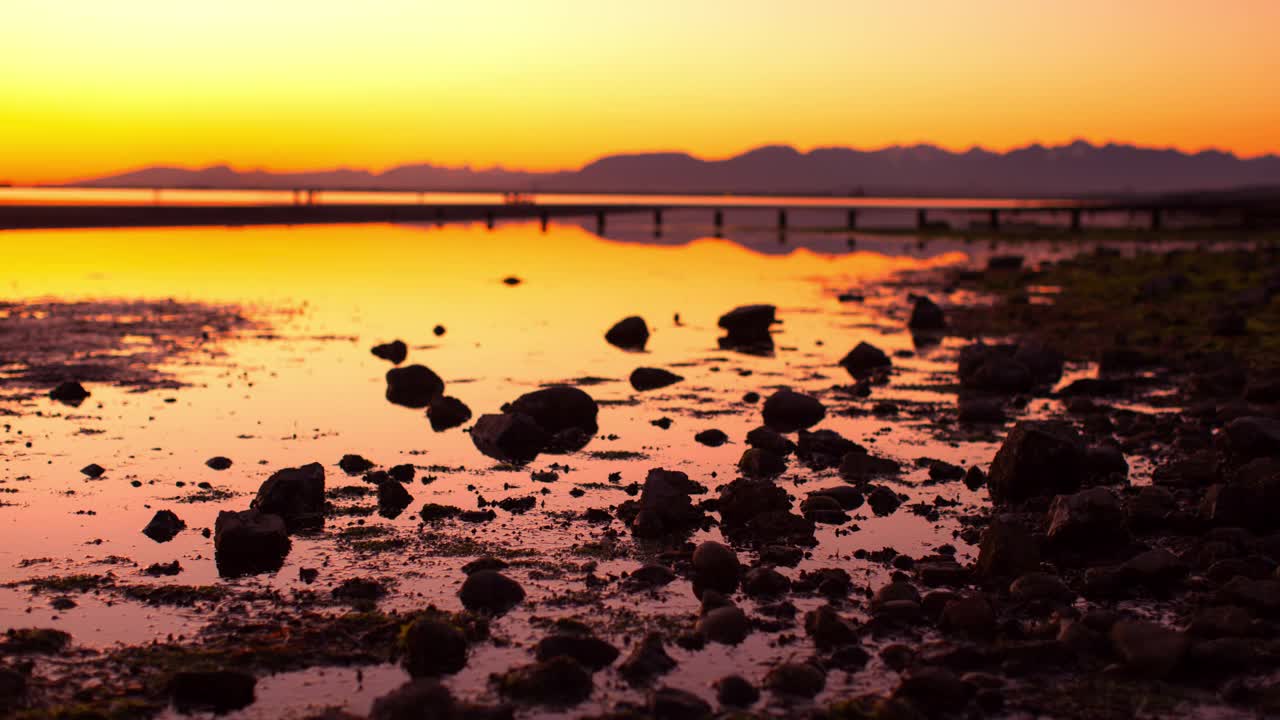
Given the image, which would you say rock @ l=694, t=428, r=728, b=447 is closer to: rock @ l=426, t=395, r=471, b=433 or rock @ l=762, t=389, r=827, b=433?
rock @ l=762, t=389, r=827, b=433

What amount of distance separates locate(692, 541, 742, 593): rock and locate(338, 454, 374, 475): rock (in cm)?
521

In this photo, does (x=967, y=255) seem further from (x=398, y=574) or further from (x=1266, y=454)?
(x=398, y=574)

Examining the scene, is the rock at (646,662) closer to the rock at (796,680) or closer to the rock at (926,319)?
the rock at (796,680)

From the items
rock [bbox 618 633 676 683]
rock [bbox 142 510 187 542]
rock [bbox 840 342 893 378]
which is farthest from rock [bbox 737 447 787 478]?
rock [bbox 840 342 893 378]

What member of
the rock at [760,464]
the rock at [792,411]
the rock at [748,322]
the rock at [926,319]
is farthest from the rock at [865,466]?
the rock at [926,319]

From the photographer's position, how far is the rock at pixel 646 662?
8055 millimetres

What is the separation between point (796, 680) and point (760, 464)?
6.17m

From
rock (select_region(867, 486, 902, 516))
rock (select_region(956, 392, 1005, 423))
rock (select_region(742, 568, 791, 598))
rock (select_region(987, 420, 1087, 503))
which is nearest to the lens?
rock (select_region(742, 568, 791, 598))

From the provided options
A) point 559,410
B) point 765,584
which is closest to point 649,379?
point 559,410

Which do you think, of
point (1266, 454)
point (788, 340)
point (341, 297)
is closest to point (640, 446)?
point (1266, 454)

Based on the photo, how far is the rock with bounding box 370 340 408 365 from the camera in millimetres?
22875

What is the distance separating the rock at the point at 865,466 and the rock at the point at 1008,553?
3747 mm

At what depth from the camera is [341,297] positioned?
3519 centimetres

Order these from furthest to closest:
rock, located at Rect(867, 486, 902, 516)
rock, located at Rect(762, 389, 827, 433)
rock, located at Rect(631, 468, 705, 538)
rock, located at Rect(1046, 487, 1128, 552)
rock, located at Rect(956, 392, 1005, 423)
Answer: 1. rock, located at Rect(956, 392, 1005, 423)
2. rock, located at Rect(762, 389, 827, 433)
3. rock, located at Rect(867, 486, 902, 516)
4. rock, located at Rect(631, 468, 705, 538)
5. rock, located at Rect(1046, 487, 1128, 552)
